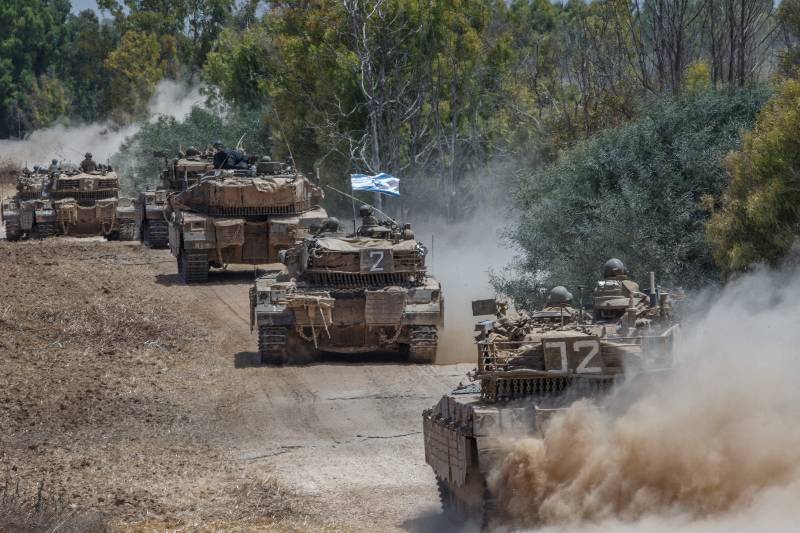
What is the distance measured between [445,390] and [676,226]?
236 inches

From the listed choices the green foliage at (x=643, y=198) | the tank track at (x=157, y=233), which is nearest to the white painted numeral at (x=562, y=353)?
the green foliage at (x=643, y=198)

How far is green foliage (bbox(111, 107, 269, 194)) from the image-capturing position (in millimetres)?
54031

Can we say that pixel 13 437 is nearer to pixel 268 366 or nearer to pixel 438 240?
pixel 268 366

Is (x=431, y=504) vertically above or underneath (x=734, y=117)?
underneath

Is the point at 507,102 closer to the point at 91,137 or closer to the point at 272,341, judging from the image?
the point at 272,341

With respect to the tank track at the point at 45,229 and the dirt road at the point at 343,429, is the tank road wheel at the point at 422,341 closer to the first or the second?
the dirt road at the point at 343,429

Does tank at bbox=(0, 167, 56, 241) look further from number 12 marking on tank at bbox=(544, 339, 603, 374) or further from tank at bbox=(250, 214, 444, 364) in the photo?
number 12 marking on tank at bbox=(544, 339, 603, 374)

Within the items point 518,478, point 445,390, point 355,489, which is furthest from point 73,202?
point 518,478

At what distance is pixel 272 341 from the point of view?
742 inches

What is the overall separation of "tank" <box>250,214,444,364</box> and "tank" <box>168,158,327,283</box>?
7.68m

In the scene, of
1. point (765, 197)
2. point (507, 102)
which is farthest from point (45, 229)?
point (765, 197)

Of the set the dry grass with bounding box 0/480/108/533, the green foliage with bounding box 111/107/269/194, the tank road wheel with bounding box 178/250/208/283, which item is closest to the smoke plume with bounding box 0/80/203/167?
the green foliage with bounding box 111/107/269/194

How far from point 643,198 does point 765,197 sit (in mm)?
3984

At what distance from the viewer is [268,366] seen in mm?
19156
